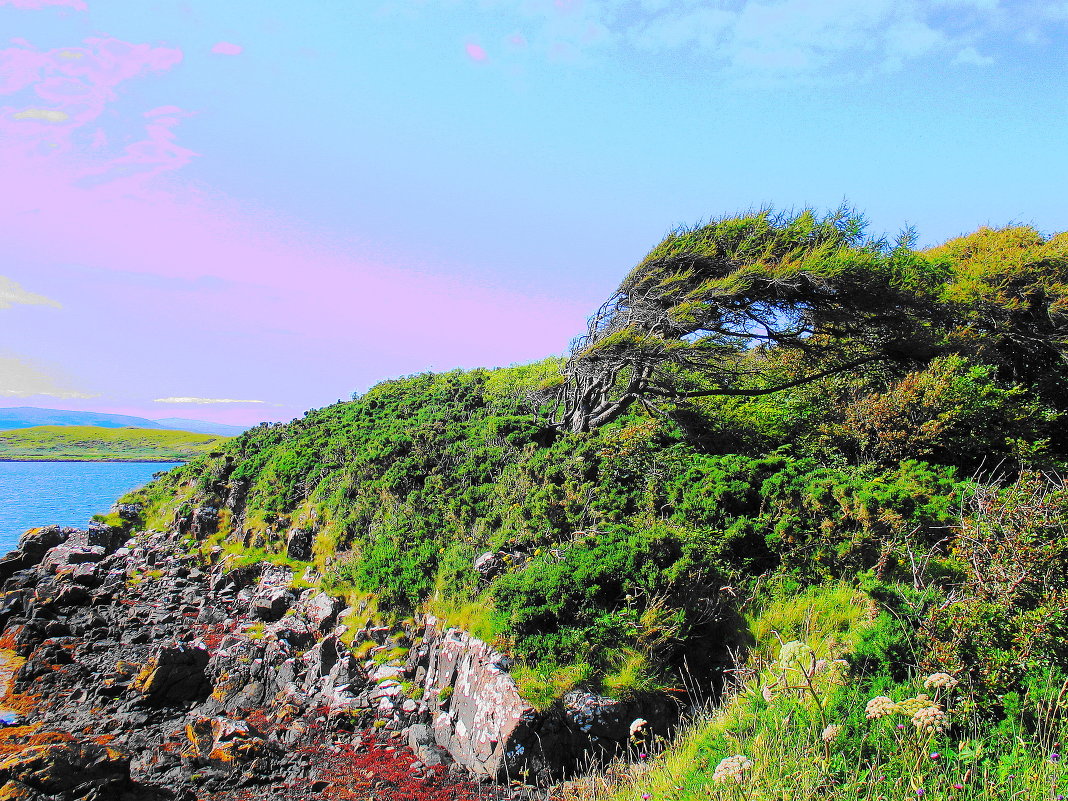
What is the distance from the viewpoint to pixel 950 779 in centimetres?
370

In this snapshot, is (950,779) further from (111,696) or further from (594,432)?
(111,696)

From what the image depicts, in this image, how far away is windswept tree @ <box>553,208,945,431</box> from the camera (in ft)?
37.8

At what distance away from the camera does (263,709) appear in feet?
25.5

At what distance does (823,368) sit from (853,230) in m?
3.10

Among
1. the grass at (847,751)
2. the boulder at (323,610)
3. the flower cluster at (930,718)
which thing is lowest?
the boulder at (323,610)

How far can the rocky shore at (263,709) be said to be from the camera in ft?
18.8

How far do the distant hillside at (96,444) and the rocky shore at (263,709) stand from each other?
59963mm

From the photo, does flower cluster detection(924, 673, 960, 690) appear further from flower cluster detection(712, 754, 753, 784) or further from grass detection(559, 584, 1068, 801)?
flower cluster detection(712, 754, 753, 784)

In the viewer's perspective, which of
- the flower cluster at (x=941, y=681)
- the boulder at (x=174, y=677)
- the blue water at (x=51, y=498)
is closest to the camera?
the flower cluster at (x=941, y=681)

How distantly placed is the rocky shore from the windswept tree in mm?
6794


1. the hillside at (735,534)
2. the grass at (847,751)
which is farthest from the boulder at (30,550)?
the grass at (847,751)

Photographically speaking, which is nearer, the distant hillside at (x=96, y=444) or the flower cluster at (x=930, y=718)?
the flower cluster at (x=930, y=718)

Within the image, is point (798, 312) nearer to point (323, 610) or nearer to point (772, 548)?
point (772, 548)

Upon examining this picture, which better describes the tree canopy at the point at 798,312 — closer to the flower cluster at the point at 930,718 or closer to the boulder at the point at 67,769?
the flower cluster at the point at 930,718
